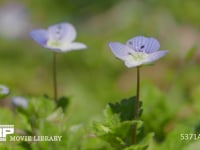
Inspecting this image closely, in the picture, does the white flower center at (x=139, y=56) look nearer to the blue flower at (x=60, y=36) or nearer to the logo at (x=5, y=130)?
the blue flower at (x=60, y=36)

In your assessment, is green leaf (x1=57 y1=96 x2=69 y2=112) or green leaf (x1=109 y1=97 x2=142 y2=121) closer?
green leaf (x1=109 y1=97 x2=142 y2=121)

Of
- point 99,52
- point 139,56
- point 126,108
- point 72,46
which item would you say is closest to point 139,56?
point 139,56

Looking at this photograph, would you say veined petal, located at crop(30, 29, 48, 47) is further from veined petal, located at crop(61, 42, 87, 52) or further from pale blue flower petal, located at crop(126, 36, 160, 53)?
pale blue flower petal, located at crop(126, 36, 160, 53)

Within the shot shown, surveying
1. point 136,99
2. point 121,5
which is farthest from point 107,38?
point 136,99

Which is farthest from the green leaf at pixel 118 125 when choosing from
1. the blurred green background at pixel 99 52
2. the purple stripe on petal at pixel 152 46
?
the blurred green background at pixel 99 52

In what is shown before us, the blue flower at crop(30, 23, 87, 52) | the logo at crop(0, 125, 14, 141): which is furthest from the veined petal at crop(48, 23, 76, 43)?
the logo at crop(0, 125, 14, 141)

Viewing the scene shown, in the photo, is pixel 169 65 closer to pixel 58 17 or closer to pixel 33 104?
pixel 58 17

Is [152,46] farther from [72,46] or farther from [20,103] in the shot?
[20,103]
